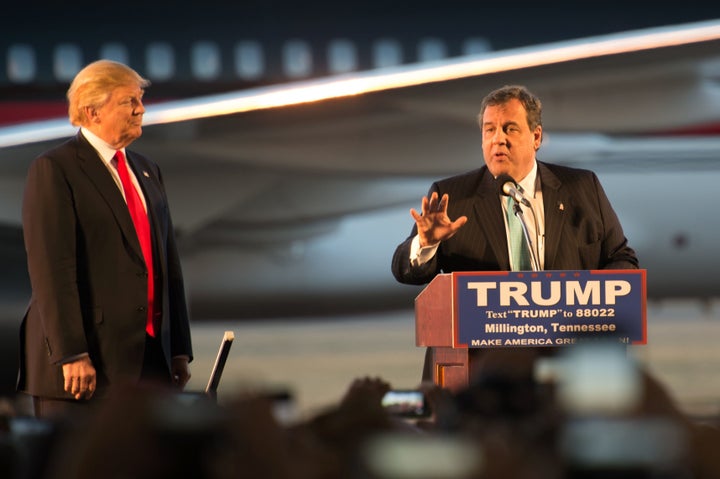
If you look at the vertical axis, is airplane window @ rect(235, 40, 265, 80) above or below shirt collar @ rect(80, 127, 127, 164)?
above

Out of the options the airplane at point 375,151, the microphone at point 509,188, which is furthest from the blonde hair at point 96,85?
the airplane at point 375,151

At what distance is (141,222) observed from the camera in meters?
2.38

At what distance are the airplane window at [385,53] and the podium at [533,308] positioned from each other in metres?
6.01

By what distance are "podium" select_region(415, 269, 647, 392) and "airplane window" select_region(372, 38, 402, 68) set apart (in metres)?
6.01

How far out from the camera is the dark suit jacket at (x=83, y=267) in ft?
7.39

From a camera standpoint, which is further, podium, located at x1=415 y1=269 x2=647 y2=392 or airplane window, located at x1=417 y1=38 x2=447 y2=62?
airplane window, located at x1=417 y1=38 x2=447 y2=62

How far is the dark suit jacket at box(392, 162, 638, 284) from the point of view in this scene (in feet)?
7.61

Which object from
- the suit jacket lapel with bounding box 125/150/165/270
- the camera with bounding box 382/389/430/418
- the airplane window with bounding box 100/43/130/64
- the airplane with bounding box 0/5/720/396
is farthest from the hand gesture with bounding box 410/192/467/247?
the airplane window with bounding box 100/43/130/64

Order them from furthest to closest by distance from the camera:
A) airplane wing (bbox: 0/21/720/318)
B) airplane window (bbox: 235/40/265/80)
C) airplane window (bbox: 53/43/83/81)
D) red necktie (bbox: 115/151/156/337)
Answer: airplane window (bbox: 235/40/265/80)
airplane window (bbox: 53/43/83/81)
airplane wing (bbox: 0/21/720/318)
red necktie (bbox: 115/151/156/337)

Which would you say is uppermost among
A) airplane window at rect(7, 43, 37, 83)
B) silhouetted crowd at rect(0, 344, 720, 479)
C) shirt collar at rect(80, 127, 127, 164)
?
airplane window at rect(7, 43, 37, 83)

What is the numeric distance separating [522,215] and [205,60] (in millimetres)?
5754

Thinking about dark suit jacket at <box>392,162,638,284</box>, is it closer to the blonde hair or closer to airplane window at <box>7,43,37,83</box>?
the blonde hair

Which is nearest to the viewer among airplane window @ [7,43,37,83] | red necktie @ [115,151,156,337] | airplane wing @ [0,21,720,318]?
red necktie @ [115,151,156,337]

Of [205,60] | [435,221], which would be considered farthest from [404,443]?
[205,60]
